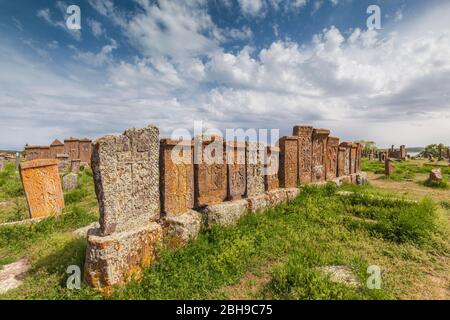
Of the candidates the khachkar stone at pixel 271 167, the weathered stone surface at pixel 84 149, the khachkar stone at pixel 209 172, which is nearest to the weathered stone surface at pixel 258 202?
the khachkar stone at pixel 271 167

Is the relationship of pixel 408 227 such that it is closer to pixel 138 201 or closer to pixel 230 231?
pixel 230 231

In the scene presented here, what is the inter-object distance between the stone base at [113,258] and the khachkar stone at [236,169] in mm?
2033

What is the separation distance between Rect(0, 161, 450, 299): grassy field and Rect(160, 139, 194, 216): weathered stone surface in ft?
1.92

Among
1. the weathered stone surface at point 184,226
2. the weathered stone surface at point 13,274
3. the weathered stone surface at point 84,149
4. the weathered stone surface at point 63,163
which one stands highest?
the weathered stone surface at point 84,149

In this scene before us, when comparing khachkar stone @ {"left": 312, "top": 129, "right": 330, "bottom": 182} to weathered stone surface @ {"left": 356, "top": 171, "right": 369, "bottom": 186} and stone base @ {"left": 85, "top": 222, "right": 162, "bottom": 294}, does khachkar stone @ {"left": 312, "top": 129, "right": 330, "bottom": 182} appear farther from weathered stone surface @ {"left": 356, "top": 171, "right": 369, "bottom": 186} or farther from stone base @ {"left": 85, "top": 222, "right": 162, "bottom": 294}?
stone base @ {"left": 85, "top": 222, "right": 162, "bottom": 294}

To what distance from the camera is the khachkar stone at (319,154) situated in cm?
716

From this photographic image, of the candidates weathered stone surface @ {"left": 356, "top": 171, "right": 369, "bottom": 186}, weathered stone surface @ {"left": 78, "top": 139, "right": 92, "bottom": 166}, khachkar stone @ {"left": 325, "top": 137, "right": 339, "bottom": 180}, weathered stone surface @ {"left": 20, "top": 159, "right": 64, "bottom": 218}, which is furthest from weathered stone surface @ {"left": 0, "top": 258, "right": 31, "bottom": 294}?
weathered stone surface @ {"left": 78, "top": 139, "right": 92, "bottom": 166}

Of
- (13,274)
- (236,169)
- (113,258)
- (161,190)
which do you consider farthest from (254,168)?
(13,274)

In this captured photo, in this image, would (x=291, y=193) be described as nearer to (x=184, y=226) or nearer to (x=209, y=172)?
(x=209, y=172)

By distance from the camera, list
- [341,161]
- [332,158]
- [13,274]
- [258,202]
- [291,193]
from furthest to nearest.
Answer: [341,161] < [332,158] < [291,193] < [258,202] < [13,274]

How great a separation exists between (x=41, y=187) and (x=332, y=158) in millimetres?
8447

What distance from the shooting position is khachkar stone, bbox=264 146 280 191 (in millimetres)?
5656

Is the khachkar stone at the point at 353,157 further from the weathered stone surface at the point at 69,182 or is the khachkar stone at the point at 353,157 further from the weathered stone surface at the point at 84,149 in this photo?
the weathered stone surface at the point at 84,149

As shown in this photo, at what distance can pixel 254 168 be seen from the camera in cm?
534
